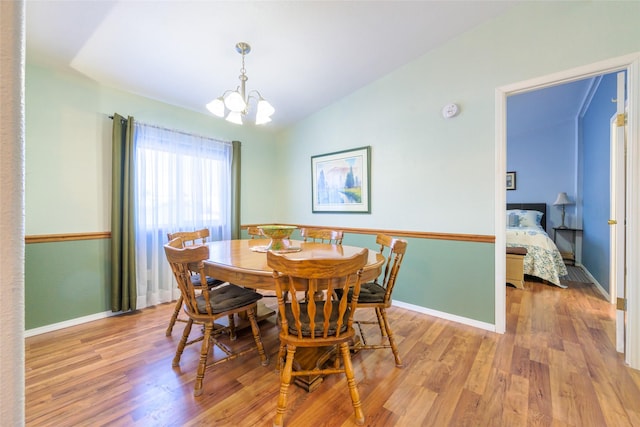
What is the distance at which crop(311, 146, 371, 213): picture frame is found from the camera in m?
3.29

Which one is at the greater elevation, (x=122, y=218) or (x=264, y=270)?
(x=122, y=218)

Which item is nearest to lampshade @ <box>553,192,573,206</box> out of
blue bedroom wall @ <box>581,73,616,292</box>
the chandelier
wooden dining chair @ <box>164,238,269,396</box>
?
blue bedroom wall @ <box>581,73,616,292</box>

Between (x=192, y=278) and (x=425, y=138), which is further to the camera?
(x=425, y=138)

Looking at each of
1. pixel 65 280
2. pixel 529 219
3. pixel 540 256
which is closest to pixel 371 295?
pixel 65 280

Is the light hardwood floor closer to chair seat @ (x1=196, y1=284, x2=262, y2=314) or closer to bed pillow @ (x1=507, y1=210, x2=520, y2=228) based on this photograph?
chair seat @ (x1=196, y1=284, x2=262, y2=314)

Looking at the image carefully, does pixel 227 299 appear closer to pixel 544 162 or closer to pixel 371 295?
pixel 371 295

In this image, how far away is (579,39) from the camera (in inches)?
80.6

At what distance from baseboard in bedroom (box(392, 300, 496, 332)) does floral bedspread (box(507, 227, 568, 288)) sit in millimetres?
1985

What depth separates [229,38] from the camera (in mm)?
2242

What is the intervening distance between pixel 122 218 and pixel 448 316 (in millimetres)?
3412

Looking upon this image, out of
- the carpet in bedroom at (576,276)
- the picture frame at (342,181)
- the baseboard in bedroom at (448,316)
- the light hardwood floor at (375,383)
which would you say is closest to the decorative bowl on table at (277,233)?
the light hardwood floor at (375,383)

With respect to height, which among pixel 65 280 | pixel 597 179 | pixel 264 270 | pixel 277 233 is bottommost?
pixel 65 280

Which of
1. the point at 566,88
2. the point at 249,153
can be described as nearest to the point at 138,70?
the point at 249,153

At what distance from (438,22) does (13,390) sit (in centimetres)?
312
